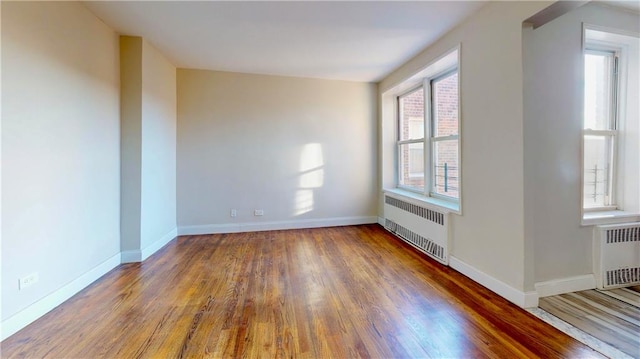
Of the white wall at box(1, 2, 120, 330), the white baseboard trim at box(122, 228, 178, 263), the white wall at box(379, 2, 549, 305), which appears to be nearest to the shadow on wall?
the white baseboard trim at box(122, 228, 178, 263)

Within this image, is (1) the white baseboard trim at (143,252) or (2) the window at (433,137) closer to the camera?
(1) the white baseboard trim at (143,252)

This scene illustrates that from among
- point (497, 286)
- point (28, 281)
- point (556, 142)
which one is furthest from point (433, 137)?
point (28, 281)

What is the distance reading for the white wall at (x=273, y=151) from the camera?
4309 millimetres

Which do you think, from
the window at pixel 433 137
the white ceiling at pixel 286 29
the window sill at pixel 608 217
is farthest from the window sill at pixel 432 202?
the white ceiling at pixel 286 29

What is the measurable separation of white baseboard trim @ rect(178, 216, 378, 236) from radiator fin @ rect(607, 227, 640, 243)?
3.07 m

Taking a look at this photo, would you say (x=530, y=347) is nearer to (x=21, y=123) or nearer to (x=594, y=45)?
(x=594, y=45)

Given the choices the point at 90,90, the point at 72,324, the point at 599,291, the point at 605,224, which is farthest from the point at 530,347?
the point at 90,90

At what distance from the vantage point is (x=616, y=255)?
2373 millimetres

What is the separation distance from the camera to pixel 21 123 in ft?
6.20

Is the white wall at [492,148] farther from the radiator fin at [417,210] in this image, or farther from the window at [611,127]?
the window at [611,127]

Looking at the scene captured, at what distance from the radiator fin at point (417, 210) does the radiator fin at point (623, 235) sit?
53.9 inches

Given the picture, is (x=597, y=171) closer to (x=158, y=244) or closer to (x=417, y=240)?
(x=417, y=240)

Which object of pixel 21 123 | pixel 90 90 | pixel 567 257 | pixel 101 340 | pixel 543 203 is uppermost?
pixel 90 90

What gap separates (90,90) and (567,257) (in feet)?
15.3
